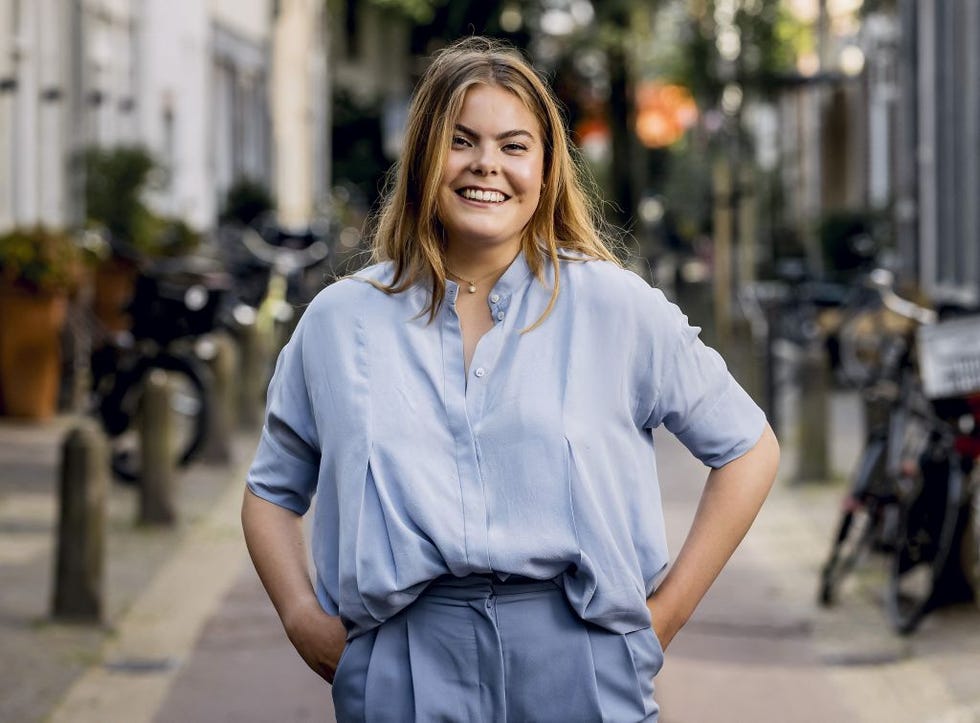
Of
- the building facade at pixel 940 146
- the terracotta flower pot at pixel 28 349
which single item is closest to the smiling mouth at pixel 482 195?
the terracotta flower pot at pixel 28 349

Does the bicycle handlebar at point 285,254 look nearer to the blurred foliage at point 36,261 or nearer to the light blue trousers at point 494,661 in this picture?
the blurred foliage at point 36,261

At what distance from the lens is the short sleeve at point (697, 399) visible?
8.42 ft

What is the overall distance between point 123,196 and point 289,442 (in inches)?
542

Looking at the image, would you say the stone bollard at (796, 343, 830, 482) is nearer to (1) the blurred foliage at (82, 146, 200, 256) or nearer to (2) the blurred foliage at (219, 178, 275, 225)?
(1) the blurred foliage at (82, 146, 200, 256)

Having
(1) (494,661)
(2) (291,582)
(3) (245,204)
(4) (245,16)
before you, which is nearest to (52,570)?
(2) (291,582)

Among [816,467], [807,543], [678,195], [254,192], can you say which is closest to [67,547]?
[807,543]

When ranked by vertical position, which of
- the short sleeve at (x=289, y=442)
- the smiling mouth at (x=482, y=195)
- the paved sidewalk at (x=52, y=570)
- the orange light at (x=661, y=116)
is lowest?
the paved sidewalk at (x=52, y=570)

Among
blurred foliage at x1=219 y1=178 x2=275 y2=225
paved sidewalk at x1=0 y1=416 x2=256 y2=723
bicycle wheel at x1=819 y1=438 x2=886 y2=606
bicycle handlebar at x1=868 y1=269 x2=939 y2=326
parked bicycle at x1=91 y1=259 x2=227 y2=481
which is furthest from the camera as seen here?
blurred foliage at x1=219 y1=178 x2=275 y2=225

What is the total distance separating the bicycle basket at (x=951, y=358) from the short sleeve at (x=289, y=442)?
418 cm

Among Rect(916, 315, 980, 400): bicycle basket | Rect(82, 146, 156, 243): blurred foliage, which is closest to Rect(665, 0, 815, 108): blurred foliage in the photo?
Rect(82, 146, 156, 243): blurred foliage

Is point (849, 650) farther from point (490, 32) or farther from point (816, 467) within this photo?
point (490, 32)

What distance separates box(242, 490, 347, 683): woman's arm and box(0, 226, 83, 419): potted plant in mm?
10027

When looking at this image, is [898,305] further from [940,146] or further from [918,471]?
[940,146]

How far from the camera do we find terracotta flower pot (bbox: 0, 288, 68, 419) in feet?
41.4
